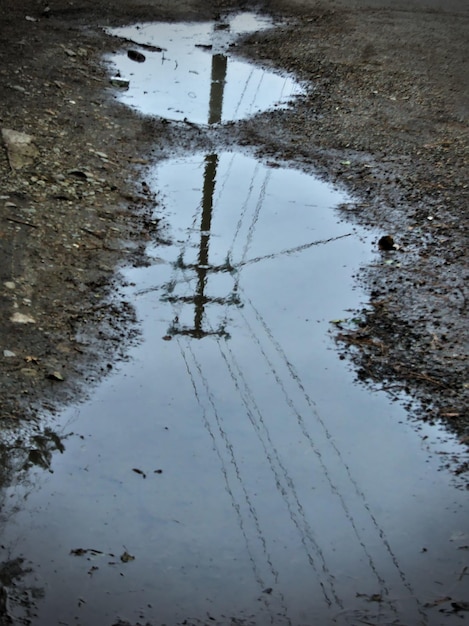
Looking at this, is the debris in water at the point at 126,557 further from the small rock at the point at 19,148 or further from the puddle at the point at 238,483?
the small rock at the point at 19,148

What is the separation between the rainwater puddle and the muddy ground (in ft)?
0.67

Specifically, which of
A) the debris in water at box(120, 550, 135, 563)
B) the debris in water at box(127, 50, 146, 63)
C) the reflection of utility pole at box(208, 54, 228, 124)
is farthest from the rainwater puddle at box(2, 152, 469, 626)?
the debris in water at box(127, 50, 146, 63)

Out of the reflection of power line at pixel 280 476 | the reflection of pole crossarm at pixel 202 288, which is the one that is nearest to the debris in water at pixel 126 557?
the reflection of power line at pixel 280 476

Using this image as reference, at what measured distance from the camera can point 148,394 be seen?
3.56 meters

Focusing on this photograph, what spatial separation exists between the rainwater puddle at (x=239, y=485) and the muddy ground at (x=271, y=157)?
0.20 m

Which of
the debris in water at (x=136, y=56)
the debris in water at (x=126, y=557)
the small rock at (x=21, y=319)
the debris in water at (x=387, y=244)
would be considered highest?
the debris in water at (x=136, y=56)

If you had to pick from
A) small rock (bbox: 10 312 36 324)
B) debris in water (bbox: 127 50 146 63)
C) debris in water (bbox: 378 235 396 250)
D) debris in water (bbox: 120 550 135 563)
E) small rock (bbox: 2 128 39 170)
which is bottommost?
debris in water (bbox: 120 550 135 563)

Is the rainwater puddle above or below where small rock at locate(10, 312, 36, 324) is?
below

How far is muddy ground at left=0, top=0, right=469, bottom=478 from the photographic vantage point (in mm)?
3785

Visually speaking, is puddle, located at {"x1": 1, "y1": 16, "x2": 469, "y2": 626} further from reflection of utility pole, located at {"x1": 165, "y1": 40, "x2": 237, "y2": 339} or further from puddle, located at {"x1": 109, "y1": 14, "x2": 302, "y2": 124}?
puddle, located at {"x1": 109, "y1": 14, "x2": 302, "y2": 124}

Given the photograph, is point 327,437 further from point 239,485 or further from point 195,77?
point 195,77

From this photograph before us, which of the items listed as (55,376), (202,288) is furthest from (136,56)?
(55,376)

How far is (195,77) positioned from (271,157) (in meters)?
1.80

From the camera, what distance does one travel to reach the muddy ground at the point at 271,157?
3.79m
